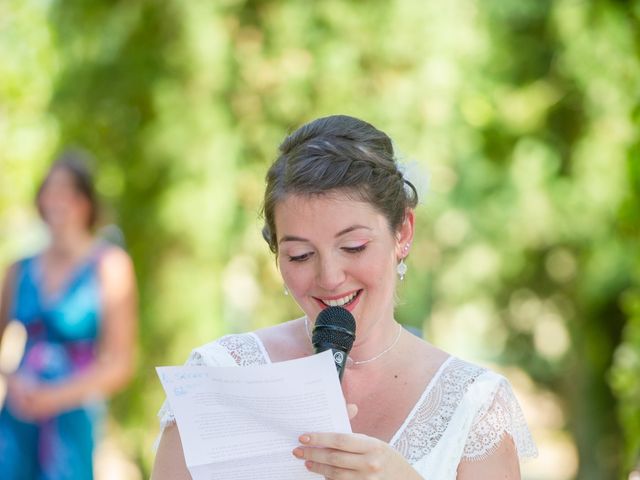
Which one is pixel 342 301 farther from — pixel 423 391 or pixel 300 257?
pixel 423 391

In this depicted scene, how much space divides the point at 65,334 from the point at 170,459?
248 centimetres

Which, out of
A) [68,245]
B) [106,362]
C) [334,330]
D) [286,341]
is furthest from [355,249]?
[68,245]

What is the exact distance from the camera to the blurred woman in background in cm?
470

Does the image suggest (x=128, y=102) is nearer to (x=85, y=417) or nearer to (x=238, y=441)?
(x=85, y=417)

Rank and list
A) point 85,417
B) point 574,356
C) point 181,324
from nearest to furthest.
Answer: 1. point 85,417
2. point 181,324
3. point 574,356

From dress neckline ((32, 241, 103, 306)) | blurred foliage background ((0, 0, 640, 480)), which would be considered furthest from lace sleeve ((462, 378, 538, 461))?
blurred foliage background ((0, 0, 640, 480))

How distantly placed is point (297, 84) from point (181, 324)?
182 centimetres

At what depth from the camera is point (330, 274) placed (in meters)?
2.36

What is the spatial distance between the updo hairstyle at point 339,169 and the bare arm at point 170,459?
511mm

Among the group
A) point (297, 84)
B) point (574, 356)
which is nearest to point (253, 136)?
point (297, 84)

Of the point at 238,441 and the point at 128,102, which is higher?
the point at 128,102

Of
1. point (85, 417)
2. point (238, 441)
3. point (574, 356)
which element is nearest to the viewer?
point (238, 441)

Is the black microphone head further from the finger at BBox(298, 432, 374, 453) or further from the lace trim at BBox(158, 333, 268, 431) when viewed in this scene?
the lace trim at BBox(158, 333, 268, 431)

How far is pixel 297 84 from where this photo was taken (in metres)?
7.21
